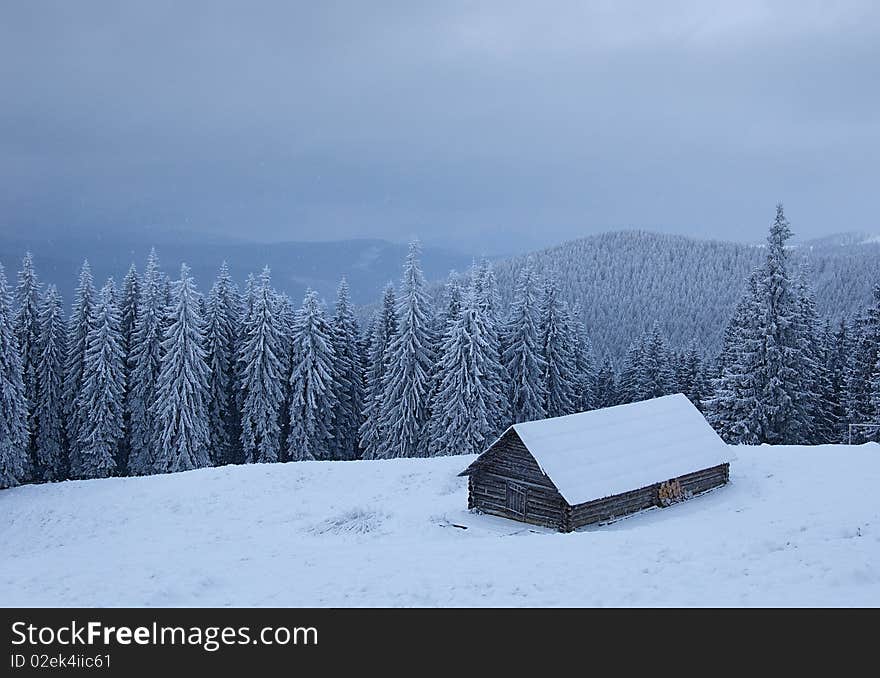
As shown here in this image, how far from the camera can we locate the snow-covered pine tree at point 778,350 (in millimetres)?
44500

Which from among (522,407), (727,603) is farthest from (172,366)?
(727,603)

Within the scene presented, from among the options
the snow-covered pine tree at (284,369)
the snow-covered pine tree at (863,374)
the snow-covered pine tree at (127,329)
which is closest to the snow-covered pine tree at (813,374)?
the snow-covered pine tree at (863,374)

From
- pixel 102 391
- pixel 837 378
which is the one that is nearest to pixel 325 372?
pixel 102 391

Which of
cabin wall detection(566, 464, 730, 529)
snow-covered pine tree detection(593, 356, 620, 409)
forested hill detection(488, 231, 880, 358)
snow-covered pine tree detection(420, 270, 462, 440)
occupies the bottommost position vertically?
cabin wall detection(566, 464, 730, 529)

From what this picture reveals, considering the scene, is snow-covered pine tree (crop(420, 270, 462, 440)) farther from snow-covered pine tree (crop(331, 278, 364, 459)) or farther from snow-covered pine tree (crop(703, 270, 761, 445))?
snow-covered pine tree (crop(703, 270, 761, 445))

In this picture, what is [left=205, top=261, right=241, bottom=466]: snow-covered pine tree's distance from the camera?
55.5 m

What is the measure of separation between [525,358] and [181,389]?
2467cm

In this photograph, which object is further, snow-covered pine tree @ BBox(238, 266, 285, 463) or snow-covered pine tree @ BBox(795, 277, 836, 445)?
snow-covered pine tree @ BBox(238, 266, 285, 463)

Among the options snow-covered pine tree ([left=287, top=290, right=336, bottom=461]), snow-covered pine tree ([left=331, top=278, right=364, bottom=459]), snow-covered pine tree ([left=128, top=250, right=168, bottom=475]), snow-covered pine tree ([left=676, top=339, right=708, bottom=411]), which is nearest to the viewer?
snow-covered pine tree ([left=128, top=250, right=168, bottom=475])

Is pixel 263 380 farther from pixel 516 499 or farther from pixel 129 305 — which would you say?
pixel 516 499

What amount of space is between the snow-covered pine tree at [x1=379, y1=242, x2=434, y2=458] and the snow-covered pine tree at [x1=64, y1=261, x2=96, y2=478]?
2174 cm

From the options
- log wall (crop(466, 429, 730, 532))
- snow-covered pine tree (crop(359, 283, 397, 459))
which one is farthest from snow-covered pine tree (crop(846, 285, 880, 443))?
snow-covered pine tree (crop(359, 283, 397, 459))

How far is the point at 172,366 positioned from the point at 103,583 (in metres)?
32.9

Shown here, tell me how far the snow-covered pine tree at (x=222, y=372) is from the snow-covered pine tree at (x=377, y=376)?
10.1 meters
